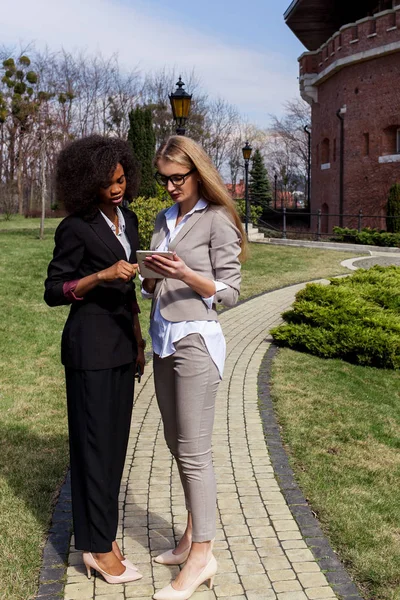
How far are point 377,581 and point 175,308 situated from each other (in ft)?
5.62

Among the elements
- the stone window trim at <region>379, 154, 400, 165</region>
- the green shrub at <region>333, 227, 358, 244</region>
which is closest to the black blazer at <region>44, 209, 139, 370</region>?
the green shrub at <region>333, 227, 358, 244</region>

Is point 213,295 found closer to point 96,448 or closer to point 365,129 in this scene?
point 96,448

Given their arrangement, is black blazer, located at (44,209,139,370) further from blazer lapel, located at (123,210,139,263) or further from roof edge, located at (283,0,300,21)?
roof edge, located at (283,0,300,21)

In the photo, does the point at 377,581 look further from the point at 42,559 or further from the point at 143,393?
the point at 143,393

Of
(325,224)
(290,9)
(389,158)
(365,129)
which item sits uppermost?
(290,9)

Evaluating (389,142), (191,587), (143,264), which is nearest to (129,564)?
(191,587)

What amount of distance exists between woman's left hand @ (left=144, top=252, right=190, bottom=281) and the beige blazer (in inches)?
7.8

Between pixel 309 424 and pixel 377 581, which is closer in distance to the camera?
pixel 377 581

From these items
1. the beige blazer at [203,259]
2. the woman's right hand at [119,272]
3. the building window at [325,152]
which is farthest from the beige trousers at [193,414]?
the building window at [325,152]

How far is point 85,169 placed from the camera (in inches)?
124

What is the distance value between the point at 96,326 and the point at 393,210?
21700 millimetres

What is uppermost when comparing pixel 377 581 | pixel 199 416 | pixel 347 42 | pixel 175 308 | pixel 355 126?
pixel 347 42

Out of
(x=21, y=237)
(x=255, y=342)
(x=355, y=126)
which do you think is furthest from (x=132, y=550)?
(x=355, y=126)

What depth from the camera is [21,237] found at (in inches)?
794
